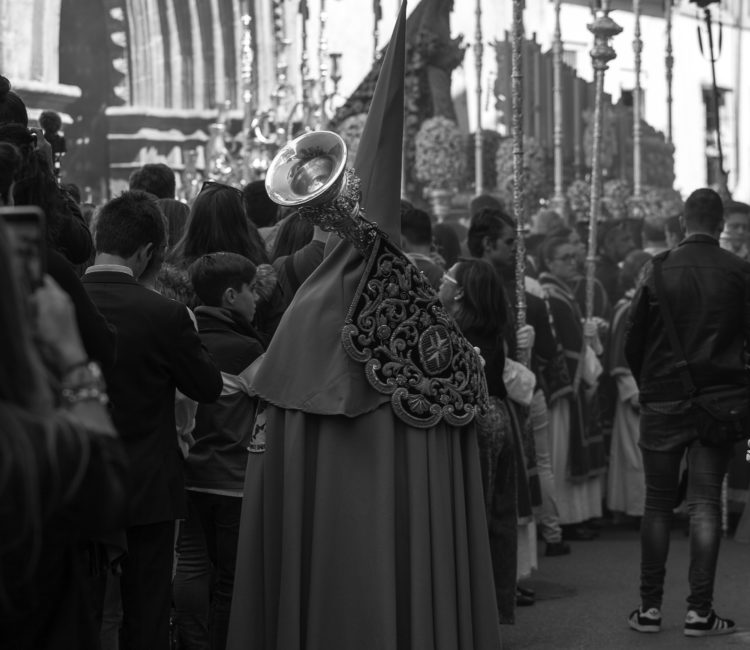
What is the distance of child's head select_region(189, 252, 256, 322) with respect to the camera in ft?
17.8

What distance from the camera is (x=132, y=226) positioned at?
465cm

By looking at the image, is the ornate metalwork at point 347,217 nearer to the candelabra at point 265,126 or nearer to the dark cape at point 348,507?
the dark cape at point 348,507

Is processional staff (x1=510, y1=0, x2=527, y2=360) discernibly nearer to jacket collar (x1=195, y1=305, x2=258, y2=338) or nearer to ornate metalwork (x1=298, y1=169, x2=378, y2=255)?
jacket collar (x1=195, y1=305, x2=258, y2=338)

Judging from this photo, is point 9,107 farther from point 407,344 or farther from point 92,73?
point 92,73

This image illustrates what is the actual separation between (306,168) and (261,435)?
85cm

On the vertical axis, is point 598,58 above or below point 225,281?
above

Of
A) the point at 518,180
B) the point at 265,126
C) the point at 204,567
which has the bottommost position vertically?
the point at 204,567

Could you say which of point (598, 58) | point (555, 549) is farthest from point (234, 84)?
point (555, 549)

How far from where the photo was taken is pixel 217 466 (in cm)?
525

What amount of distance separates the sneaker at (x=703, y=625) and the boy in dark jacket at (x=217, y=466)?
2.21m

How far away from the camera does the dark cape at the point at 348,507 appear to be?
470 centimetres

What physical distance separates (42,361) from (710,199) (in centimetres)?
473

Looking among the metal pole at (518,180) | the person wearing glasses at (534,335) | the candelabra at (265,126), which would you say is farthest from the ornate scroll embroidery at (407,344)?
the candelabra at (265,126)

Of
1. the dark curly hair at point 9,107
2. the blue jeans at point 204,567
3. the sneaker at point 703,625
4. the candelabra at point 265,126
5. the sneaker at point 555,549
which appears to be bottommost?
the sneaker at point 703,625
